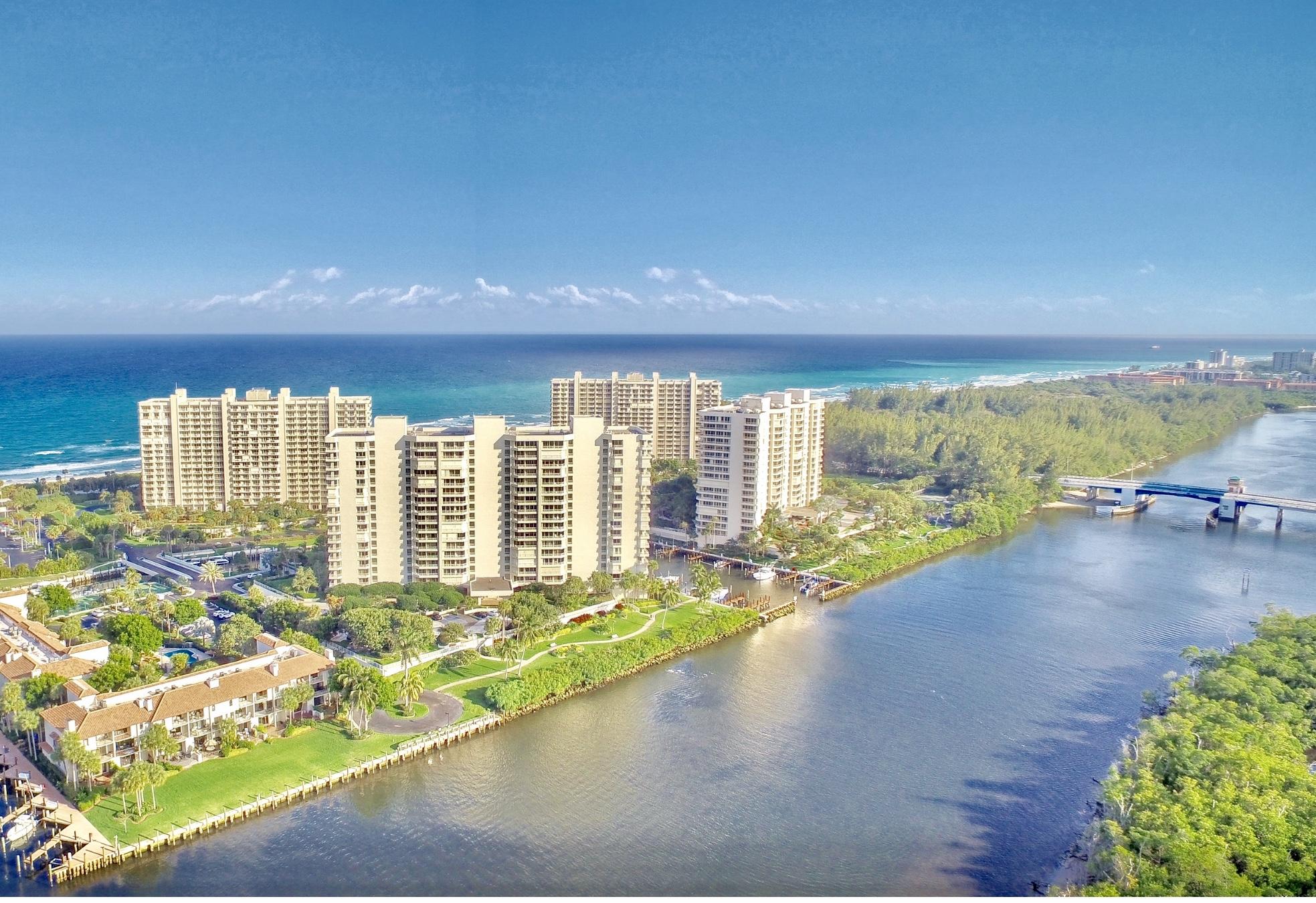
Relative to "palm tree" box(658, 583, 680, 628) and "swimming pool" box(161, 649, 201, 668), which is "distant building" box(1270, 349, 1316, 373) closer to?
"palm tree" box(658, 583, 680, 628)

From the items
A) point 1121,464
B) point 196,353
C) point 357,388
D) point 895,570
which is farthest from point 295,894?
point 196,353

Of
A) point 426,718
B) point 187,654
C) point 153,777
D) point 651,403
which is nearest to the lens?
point 153,777

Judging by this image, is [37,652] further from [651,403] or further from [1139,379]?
[1139,379]

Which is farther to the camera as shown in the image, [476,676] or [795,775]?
[476,676]

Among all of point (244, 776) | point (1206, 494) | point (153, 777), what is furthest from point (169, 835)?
point (1206, 494)

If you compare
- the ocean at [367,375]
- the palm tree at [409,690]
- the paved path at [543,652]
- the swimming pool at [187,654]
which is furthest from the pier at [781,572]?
the ocean at [367,375]

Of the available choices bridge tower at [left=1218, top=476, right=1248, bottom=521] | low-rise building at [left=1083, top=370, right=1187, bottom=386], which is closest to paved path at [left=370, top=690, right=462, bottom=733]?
bridge tower at [left=1218, top=476, right=1248, bottom=521]
